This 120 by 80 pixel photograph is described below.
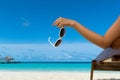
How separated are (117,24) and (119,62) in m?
0.52

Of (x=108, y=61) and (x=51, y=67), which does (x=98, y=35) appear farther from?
(x=51, y=67)

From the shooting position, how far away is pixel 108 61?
2.60m

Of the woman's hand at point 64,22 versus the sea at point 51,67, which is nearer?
the woman's hand at point 64,22

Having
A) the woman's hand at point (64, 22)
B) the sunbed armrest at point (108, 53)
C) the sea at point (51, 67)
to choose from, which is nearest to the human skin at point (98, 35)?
the woman's hand at point (64, 22)

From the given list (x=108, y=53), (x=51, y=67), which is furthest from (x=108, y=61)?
(x=51, y=67)

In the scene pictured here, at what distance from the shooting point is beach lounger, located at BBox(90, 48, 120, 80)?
230 cm

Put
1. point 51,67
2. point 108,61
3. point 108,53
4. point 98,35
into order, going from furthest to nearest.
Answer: point 51,67 < point 108,61 < point 108,53 < point 98,35

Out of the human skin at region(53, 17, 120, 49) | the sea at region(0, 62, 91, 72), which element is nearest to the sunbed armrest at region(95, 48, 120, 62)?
the human skin at region(53, 17, 120, 49)

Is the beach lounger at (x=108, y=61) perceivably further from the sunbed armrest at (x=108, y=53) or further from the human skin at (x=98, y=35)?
the human skin at (x=98, y=35)

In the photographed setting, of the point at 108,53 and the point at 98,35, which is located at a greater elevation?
the point at 108,53

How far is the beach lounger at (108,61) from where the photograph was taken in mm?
2299

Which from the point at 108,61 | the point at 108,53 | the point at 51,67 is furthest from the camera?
the point at 51,67

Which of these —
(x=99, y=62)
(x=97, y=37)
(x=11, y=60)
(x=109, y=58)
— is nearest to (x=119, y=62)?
(x=109, y=58)

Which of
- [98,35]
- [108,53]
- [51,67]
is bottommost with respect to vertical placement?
[98,35]
